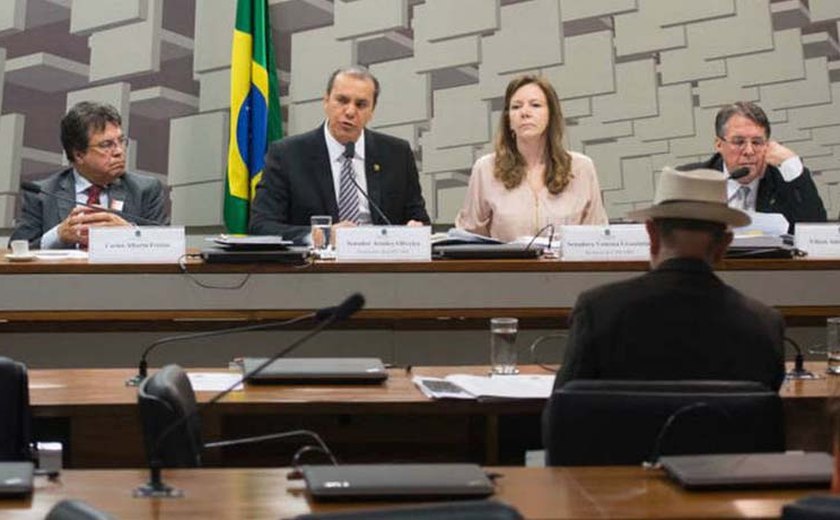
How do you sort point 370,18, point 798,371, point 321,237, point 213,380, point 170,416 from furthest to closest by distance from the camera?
point 370,18, point 321,237, point 798,371, point 213,380, point 170,416

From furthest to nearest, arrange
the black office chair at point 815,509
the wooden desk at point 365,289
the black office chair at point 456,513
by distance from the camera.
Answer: the wooden desk at point 365,289 → the black office chair at point 815,509 → the black office chair at point 456,513

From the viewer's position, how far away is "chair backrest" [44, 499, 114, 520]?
3.80ft

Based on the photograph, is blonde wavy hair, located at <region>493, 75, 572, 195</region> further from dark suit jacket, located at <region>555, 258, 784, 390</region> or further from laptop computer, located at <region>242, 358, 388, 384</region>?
dark suit jacket, located at <region>555, 258, 784, 390</region>

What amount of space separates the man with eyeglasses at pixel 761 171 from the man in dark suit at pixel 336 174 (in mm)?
1183

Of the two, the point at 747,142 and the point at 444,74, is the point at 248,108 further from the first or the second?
the point at 747,142

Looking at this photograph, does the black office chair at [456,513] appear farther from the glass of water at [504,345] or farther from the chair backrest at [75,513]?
the glass of water at [504,345]

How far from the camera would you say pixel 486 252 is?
393 centimetres

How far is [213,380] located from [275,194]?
208 centimetres

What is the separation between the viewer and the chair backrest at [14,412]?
2.30 metres

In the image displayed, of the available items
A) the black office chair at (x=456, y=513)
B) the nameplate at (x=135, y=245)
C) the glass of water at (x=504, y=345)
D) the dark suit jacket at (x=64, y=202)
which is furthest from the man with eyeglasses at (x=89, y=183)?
the black office chair at (x=456, y=513)

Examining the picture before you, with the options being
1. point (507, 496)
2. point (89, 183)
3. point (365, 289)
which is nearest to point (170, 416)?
point (507, 496)

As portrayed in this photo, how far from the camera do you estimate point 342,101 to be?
Answer: 475 centimetres

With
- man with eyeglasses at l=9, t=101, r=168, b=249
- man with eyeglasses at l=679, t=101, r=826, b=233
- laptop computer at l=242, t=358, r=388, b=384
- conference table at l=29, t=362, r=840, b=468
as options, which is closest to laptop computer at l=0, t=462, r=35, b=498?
conference table at l=29, t=362, r=840, b=468

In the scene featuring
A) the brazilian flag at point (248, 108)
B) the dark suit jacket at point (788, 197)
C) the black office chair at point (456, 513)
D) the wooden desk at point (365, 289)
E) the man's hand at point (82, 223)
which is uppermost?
the brazilian flag at point (248, 108)
